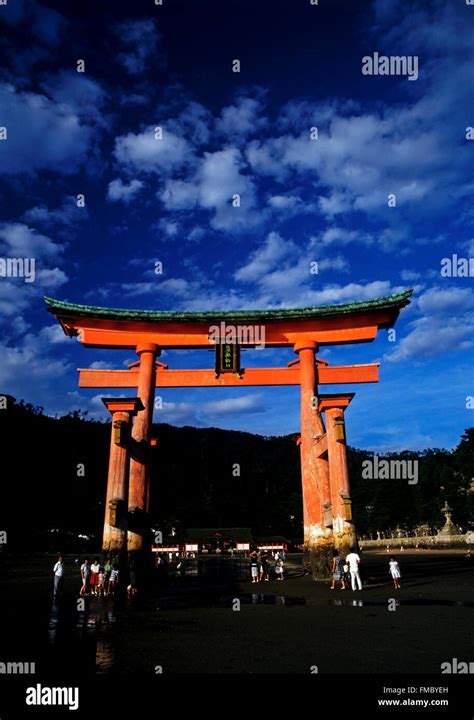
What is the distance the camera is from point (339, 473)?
15906mm

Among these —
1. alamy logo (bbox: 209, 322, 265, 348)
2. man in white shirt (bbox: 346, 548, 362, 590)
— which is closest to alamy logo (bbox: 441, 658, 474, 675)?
man in white shirt (bbox: 346, 548, 362, 590)

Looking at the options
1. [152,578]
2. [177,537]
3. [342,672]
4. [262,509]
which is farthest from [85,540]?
[342,672]

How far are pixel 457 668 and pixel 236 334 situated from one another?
48.6 feet

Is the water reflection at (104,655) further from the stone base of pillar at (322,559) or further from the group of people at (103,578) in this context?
the stone base of pillar at (322,559)

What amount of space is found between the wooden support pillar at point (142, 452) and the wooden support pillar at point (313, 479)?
604 cm

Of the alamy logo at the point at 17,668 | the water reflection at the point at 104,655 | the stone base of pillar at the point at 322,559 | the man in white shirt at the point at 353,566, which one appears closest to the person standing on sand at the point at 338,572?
the man in white shirt at the point at 353,566

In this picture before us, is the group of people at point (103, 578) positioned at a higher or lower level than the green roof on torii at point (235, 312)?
lower

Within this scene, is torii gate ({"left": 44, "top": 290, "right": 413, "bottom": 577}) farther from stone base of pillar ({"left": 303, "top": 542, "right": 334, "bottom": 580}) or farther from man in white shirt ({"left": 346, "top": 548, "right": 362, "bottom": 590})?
man in white shirt ({"left": 346, "top": 548, "right": 362, "bottom": 590})

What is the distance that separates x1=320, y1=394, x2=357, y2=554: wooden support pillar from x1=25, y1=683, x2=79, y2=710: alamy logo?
38.4 feet

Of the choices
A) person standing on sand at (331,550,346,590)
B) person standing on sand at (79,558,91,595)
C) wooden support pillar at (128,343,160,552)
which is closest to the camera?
person standing on sand at (79,558,91,595)

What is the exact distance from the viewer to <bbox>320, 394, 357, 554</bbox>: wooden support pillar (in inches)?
600

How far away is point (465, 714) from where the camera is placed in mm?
4469

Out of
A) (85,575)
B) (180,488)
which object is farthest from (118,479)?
(180,488)

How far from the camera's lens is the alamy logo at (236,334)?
63.6 ft
